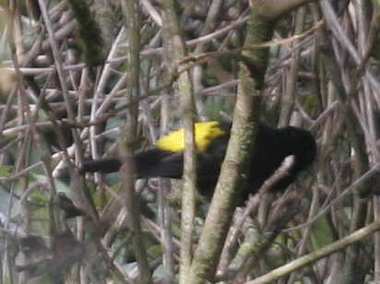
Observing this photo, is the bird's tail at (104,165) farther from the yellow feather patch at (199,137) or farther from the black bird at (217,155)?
the yellow feather patch at (199,137)

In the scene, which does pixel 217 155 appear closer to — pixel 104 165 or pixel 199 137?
pixel 199 137

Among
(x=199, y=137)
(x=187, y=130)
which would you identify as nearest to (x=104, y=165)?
(x=199, y=137)

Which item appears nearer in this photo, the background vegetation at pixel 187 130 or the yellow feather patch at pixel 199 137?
the background vegetation at pixel 187 130

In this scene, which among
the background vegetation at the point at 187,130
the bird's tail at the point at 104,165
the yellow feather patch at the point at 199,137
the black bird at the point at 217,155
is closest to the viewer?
the background vegetation at the point at 187,130

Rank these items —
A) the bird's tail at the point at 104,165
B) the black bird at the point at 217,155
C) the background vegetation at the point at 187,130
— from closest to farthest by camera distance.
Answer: the background vegetation at the point at 187,130 → the bird's tail at the point at 104,165 → the black bird at the point at 217,155

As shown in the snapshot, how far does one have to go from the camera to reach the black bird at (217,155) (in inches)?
154

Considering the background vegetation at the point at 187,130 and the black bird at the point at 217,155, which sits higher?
the background vegetation at the point at 187,130

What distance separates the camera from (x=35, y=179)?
3438 millimetres

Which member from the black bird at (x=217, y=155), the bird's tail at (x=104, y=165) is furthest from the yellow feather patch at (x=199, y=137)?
the bird's tail at (x=104, y=165)

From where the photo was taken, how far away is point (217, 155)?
435 cm

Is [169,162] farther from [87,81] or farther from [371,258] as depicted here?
[371,258]

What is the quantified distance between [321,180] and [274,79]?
0.41 metres

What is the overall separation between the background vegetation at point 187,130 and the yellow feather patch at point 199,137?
0.06m

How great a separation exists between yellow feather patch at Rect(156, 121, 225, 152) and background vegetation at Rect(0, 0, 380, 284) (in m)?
0.06
